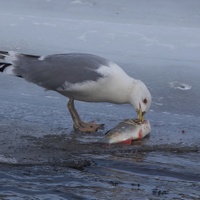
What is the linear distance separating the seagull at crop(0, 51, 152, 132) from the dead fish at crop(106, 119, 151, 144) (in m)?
0.13

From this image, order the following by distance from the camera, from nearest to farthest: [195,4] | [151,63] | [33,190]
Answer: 1. [33,190]
2. [151,63]
3. [195,4]

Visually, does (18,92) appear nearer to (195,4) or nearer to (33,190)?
(33,190)

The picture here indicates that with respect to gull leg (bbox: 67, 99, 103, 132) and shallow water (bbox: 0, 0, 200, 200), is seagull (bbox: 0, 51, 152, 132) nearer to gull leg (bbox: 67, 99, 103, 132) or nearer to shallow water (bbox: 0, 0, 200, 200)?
gull leg (bbox: 67, 99, 103, 132)

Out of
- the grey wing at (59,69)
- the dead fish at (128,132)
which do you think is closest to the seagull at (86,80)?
the grey wing at (59,69)

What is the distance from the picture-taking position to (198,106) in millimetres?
6906

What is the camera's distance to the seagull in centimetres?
574

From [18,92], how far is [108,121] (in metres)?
1.41

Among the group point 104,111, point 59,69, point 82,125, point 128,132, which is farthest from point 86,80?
point 104,111

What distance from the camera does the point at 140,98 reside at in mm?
5754

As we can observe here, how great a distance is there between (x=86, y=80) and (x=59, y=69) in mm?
323

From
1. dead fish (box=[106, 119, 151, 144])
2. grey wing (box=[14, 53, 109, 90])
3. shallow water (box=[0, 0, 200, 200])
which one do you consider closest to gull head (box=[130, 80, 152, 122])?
dead fish (box=[106, 119, 151, 144])

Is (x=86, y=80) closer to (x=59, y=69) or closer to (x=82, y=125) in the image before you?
(x=59, y=69)

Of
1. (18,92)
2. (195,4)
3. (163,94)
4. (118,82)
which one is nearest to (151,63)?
(163,94)

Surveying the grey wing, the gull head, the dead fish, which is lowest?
the dead fish
